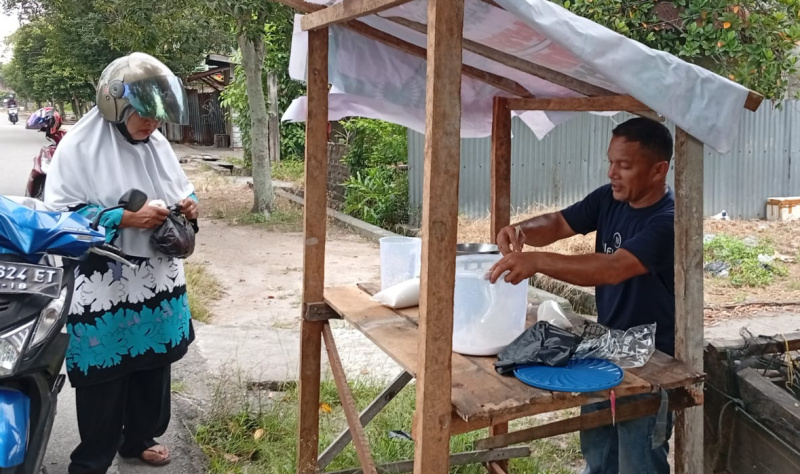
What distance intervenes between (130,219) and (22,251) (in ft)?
1.44

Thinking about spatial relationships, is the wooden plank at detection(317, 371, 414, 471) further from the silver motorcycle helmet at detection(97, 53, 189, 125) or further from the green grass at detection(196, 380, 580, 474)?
the silver motorcycle helmet at detection(97, 53, 189, 125)

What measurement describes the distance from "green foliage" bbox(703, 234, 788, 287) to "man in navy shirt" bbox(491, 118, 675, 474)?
446 centimetres

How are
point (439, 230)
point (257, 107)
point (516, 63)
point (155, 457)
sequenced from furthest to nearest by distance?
point (257, 107) → point (155, 457) → point (516, 63) → point (439, 230)

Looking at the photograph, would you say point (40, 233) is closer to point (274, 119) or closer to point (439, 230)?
point (439, 230)

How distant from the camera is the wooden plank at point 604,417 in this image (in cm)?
207

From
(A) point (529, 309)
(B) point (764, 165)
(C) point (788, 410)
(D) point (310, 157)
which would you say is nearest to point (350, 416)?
(A) point (529, 309)

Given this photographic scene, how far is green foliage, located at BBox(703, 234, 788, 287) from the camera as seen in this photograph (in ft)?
21.5

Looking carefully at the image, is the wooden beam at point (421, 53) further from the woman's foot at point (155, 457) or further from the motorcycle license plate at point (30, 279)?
the woman's foot at point (155, 457)

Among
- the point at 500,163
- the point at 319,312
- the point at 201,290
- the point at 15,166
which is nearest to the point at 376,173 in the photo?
the point at 201,290

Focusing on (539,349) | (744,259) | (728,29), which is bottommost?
(744,259)

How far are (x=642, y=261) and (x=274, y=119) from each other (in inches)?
556

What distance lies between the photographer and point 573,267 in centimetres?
209

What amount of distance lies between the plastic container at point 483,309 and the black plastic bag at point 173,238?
1.28 meters

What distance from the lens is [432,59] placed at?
5.43ft
